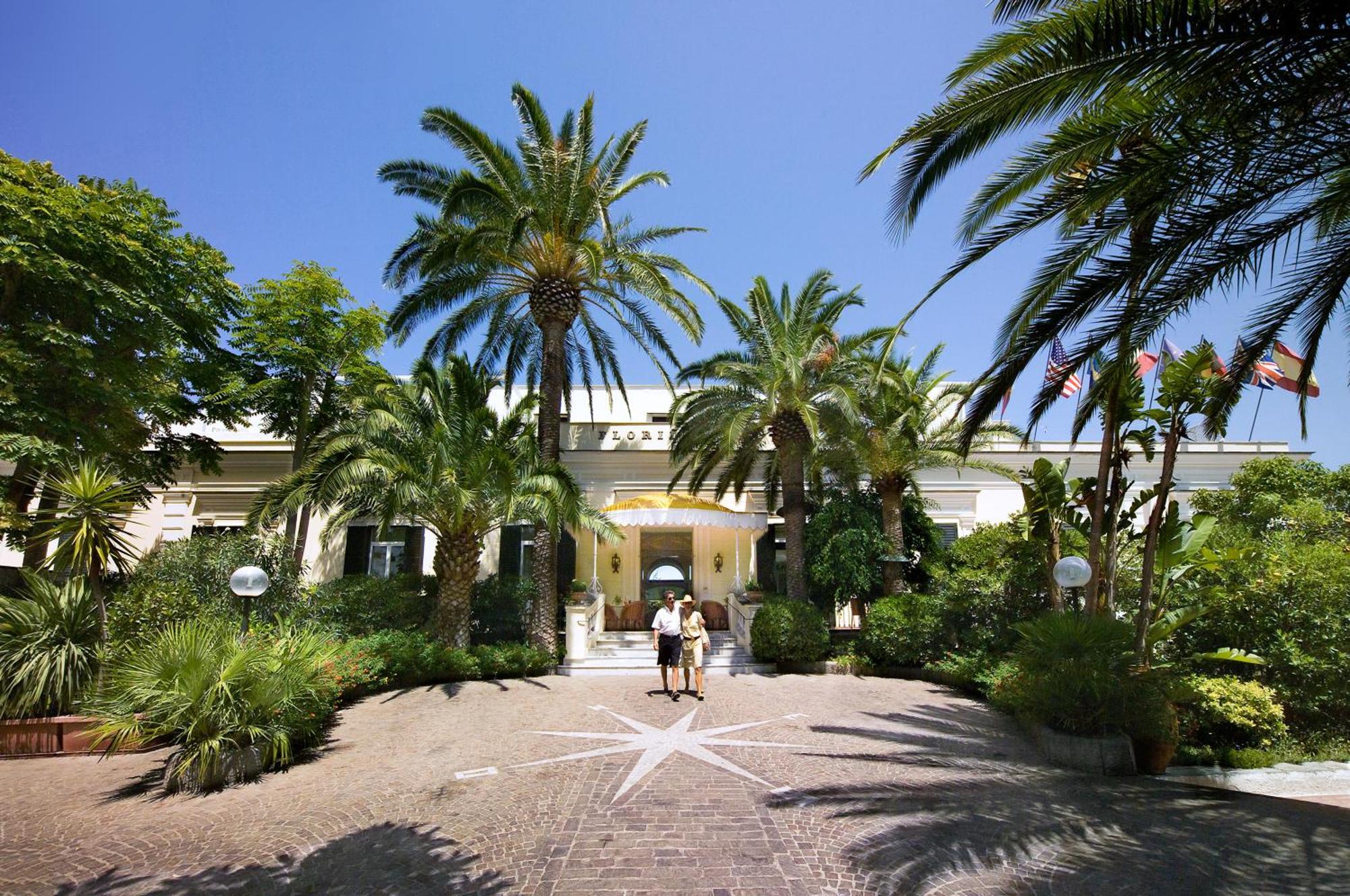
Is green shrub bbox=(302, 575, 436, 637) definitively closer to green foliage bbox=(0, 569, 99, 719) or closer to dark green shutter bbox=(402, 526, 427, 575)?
dark green shutter bbox=(402, 526, 427, 575)

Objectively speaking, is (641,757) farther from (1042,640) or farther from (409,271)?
(409,271)

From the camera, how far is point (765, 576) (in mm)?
19641

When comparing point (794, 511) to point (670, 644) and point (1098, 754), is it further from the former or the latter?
point (1098, 754)

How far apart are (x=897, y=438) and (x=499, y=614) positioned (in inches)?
400

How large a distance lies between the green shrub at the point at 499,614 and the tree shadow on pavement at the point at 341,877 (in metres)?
10.1

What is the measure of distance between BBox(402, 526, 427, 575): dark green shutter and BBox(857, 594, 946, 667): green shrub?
11.9 meters

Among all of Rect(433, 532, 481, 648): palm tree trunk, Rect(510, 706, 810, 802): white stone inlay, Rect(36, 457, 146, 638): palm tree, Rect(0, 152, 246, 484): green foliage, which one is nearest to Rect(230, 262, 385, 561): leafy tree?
Rect(0, 152, 246, 484): green foliage

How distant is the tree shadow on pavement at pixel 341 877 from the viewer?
15.2 ft

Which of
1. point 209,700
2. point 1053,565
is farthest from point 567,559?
point 1053,565

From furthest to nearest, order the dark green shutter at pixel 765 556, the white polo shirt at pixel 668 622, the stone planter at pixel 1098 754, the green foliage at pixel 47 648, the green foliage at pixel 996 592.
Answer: the dark green shutter at pixel 765 556 → the green foliage at pixel 996 592 → the white polo shirt at pixel 668 622 → the green foliage at pixel 47 648 → the stone planter at pixel 1098 754

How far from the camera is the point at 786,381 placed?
1541 cm

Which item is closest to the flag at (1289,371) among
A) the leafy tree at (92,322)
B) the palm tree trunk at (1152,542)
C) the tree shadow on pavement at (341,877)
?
the palm tree trunk at (1152,542)

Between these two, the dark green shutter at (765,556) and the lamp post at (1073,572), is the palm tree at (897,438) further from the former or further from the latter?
the lamp post at (1073,572)

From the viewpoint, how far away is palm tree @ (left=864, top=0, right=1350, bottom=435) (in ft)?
14.4
